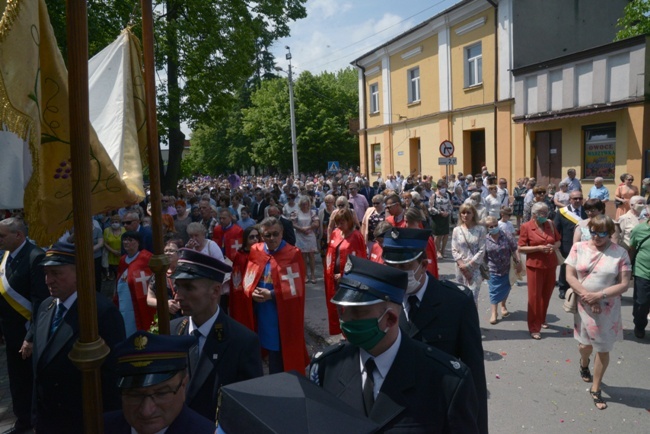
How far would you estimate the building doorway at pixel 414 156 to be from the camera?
28547 millimetres

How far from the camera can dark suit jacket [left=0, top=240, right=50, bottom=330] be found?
467 centimetres

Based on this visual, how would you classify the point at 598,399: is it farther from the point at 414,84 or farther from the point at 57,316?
the point at 414,84

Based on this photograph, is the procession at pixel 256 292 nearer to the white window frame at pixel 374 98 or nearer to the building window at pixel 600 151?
the building window at pixel 600 151

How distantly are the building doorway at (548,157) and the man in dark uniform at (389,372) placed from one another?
18250 millimetres

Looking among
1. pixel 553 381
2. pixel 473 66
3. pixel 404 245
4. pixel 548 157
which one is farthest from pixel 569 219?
pixel 473 66

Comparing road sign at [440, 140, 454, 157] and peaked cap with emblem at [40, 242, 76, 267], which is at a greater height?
road sign at [440, 140, 454, 157]

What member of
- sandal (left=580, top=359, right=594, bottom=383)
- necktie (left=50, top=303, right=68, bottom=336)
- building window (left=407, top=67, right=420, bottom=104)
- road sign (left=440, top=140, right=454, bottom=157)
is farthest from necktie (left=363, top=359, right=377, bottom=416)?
building window (left=407, top=67, right=420, bottom=104)

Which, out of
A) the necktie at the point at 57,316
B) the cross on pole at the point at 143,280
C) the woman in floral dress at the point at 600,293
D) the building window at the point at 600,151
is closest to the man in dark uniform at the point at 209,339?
the necktie at the point at 57,316

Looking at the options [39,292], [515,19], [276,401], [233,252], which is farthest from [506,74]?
[276,401]

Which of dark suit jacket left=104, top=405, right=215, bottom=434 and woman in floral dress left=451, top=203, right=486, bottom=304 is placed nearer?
dark suit jacket left=104, top=405, right=215, bottom=434

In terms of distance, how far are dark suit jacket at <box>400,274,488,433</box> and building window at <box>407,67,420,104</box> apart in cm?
2521

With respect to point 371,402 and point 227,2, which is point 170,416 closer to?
point 371,402

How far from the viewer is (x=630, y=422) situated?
488 centimetres

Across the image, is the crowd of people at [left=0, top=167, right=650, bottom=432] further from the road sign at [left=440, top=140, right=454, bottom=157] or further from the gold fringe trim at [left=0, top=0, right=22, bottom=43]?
the road sign at [left=440, top=140, right=454, bottom=157]
